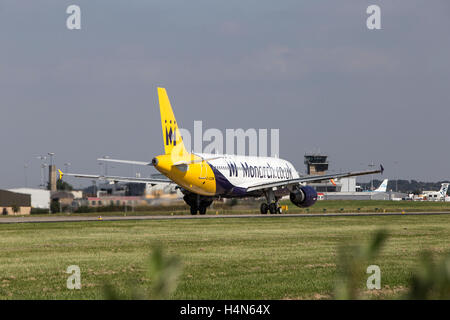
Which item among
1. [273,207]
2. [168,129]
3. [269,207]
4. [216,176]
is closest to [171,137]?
[168,129]

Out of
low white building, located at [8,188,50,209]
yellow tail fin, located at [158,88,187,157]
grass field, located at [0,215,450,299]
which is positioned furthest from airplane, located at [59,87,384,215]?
low white building, located at [8,188,50,209]

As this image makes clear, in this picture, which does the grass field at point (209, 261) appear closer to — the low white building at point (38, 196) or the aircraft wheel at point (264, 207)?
the aircraft wheel at point (264, 207)

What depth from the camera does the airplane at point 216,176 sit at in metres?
47.4

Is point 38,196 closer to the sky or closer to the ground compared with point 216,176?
closer to the ground

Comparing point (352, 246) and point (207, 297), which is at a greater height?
point (352, 246)

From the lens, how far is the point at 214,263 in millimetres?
17094

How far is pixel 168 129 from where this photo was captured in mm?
47562

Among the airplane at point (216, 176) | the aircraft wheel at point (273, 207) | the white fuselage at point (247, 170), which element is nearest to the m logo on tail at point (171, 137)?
the airplane at point (216, 176)

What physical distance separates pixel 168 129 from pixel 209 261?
3053 cm

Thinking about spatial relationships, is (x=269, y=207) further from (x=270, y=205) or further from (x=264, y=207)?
(x=264, y=207)

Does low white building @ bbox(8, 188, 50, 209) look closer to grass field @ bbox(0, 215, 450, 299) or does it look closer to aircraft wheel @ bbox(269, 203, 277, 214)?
aircraft wheel @ bbox(269, 203, 277, 214)
